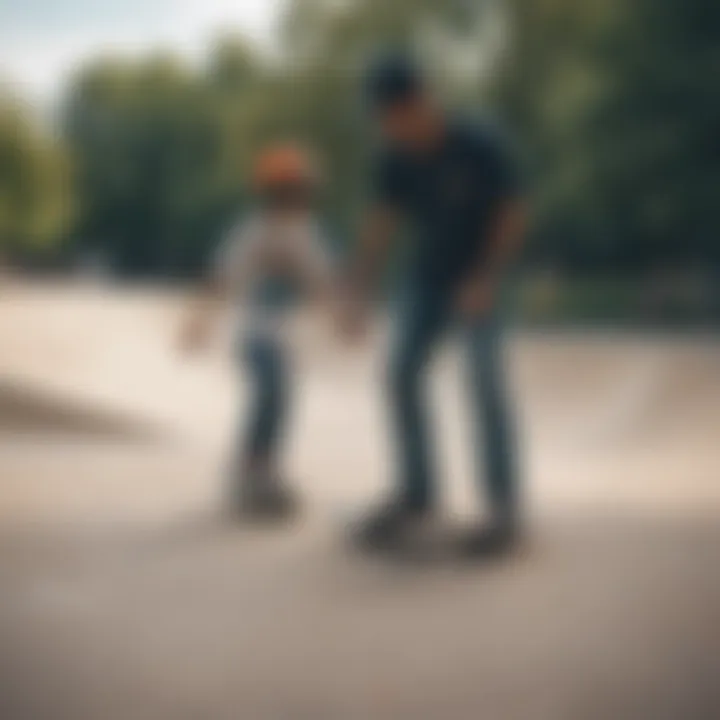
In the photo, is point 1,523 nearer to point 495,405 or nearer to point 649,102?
point 495,405

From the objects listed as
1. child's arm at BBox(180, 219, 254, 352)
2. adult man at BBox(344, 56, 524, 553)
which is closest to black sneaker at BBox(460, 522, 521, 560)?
adult man at BBox(344, 56, 524, 553)

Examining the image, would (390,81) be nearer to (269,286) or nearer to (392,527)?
(269,286)

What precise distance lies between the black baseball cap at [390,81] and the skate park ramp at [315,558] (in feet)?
0.60

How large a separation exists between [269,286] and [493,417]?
196mm

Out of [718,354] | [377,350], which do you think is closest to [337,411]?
[377,350]

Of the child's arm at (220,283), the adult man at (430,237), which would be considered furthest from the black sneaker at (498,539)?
the child's arm at (220,283)

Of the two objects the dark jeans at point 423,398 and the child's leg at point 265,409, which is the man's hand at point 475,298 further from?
the child's leg at point 265,409

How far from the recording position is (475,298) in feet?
3.10

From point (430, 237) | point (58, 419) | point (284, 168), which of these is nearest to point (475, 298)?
point (430, 237)

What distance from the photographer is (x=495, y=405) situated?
38.1 inches

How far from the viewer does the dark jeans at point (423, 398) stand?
948 mm

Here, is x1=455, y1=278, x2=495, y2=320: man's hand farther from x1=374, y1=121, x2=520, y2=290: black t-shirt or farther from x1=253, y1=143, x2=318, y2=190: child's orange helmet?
x1=253, y1=143, x2=318, y2=190: child's orange helmet

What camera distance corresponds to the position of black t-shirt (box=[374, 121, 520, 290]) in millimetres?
944

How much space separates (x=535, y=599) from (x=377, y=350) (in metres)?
0.22
